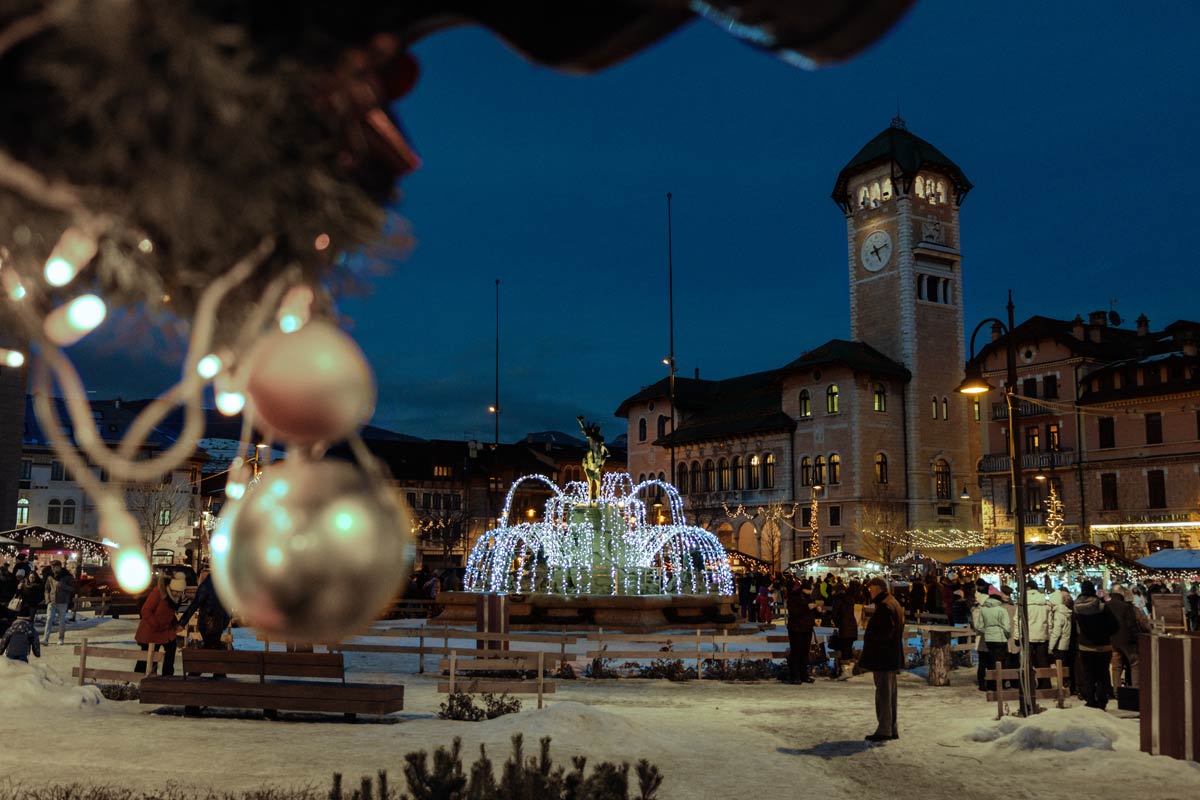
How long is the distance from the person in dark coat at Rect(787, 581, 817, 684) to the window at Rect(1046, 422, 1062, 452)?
137 ft

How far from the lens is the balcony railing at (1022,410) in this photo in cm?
5806

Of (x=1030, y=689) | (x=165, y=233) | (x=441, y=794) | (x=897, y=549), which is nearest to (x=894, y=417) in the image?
(x=897, y=549)

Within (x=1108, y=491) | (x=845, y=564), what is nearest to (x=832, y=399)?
(x=1108, y=491)

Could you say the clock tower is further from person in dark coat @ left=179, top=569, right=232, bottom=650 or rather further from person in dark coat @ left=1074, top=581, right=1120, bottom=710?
person in dark coat @ left=179, top=569, right=232, bottom=650

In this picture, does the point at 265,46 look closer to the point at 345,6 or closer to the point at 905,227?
the point at 345,6

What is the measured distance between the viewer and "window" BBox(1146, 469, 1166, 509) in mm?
52344

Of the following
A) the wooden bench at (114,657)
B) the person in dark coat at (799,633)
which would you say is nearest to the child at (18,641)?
the wooden bench at (114,657)

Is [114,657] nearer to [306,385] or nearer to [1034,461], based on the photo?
[306,385]

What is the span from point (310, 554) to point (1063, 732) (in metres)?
12.4

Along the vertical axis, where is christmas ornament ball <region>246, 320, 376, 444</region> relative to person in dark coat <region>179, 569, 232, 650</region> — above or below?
above

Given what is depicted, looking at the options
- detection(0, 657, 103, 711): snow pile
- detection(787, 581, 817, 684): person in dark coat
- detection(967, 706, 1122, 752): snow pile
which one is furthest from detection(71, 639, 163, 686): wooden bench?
detection(967, 706, 1122, 752): snow pile

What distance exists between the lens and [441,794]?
22.7ft

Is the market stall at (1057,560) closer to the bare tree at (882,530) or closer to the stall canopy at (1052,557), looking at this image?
the stall canopy at (1052,557)

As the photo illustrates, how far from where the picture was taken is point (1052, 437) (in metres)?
57.9
